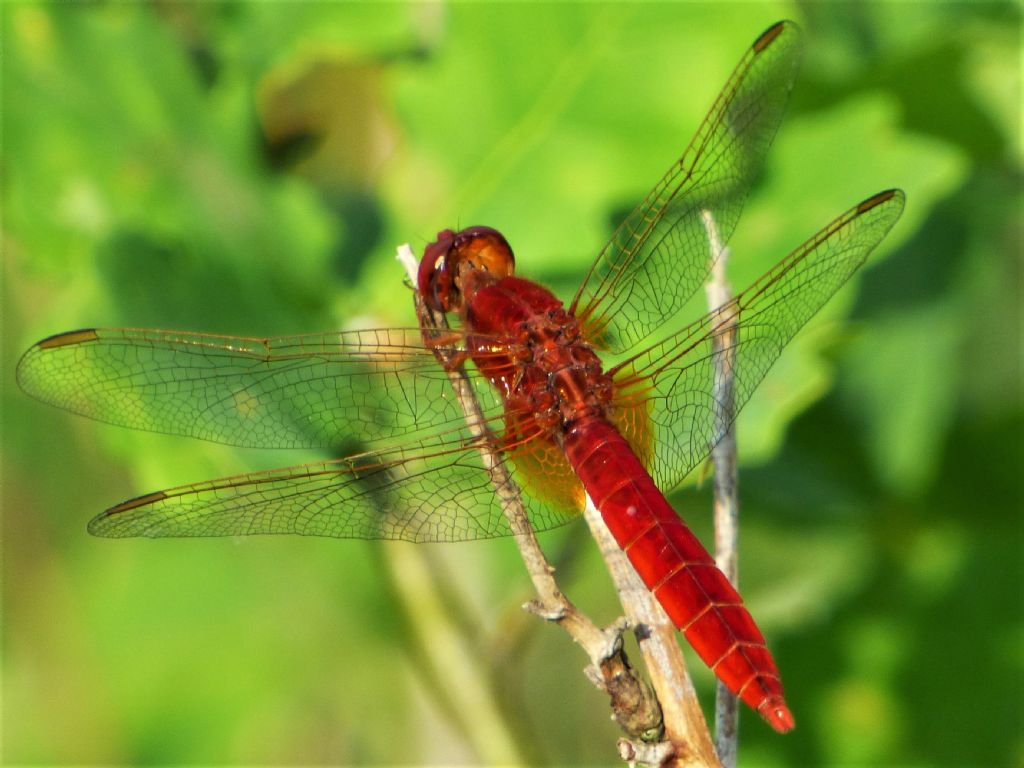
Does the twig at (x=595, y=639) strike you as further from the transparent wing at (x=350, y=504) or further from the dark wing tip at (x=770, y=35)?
the dark wing tip at (x=770, y=35)

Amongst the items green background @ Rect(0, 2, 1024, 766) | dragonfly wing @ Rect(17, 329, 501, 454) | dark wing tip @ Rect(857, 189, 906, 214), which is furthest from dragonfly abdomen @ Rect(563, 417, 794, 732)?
dark wing tip @ Rect(857, 189, 906, 214)

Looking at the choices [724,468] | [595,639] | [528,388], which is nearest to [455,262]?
[528,388]

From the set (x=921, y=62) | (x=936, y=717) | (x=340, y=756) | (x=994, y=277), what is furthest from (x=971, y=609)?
(x=340, y=756)

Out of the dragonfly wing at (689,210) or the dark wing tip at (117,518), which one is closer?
the dark wing tip at (117,518)

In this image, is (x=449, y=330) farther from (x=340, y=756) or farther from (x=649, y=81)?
(x=340, y=756)

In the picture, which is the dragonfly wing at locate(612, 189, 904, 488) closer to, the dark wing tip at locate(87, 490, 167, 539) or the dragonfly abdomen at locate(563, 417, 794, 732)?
the dragonfly abdomen at locate(563, 417, 794, 732)

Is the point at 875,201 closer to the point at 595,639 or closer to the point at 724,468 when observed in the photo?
the point at 724,468

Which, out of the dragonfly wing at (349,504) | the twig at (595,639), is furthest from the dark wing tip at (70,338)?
the twig at (595,639)
